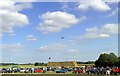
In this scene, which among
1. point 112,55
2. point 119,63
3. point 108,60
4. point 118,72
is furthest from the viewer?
point 112,55

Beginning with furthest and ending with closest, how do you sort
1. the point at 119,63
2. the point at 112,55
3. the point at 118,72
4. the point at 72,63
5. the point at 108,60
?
the point at 72,63 → the point at 112,55 → the point at 108,60 → the point at 119,63 → the point at 118,72

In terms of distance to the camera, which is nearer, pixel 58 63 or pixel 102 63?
pixel 102 63

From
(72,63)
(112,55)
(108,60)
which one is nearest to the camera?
(108,60)

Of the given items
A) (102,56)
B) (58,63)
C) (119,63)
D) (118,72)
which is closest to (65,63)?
(58,63)

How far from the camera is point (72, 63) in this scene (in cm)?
13850

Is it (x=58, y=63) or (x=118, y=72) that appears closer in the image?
(x=118, y=72)

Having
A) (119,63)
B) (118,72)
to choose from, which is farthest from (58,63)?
(118,72)

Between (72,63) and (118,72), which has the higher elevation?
(72,63)

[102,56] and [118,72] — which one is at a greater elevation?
[102,56]

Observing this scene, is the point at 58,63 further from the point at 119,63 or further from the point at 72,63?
the point at 119,63

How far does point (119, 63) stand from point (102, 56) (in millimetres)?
19961

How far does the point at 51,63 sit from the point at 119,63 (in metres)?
57.2

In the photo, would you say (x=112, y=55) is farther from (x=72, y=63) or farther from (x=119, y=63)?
(x=72, y=63)

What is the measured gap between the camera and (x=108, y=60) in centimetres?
10231
